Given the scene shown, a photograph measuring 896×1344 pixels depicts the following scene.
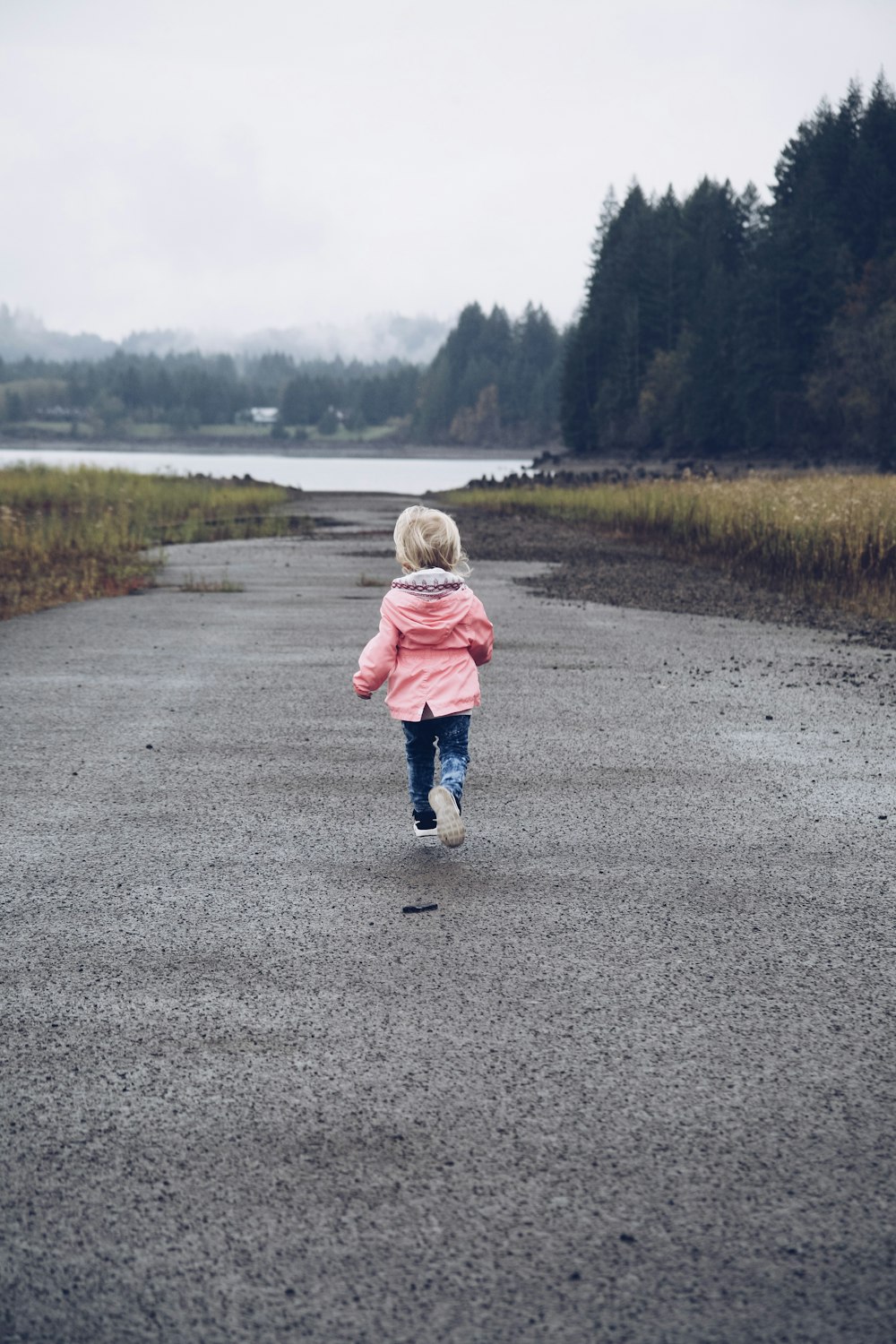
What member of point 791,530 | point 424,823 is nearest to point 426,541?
point 424,823

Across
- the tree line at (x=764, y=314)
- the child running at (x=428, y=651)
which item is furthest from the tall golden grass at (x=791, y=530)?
the tree line at (x=764, y=314)

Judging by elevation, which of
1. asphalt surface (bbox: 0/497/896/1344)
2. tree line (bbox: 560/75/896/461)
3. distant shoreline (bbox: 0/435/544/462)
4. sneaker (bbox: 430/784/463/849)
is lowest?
asphalt surface (bbox: 0/497/896/1344)

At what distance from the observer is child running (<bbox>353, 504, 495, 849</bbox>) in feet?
17.0

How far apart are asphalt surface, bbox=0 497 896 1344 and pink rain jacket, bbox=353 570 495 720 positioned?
24.0 inches

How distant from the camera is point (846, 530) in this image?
1505 cm

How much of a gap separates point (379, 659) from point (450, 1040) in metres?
2.08

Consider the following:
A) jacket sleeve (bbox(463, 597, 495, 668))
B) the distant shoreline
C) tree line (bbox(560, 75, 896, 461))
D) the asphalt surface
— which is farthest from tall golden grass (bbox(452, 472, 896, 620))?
the distant shoreline

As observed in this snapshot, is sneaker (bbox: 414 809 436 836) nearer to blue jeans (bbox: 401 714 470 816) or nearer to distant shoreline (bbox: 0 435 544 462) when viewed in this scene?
blue jeans (bbox: 401 714 470 816)

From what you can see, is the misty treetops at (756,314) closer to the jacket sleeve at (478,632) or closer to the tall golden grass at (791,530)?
Result: the tall golden grass at (791,530)

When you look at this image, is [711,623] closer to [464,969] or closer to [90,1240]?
[464,969]

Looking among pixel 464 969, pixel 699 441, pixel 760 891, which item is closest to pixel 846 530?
pixel 760 891

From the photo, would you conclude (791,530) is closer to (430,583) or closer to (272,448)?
(430,583)

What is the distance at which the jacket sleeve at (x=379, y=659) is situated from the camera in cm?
516

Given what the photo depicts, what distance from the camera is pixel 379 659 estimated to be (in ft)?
17.0
